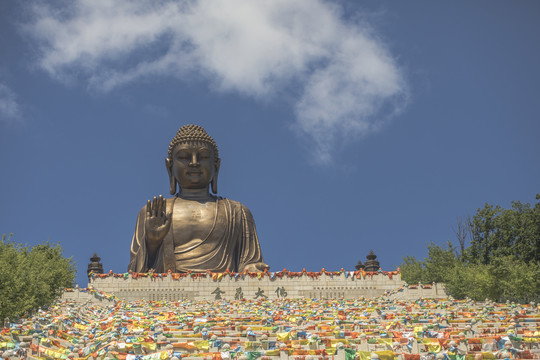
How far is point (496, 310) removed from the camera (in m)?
22.7

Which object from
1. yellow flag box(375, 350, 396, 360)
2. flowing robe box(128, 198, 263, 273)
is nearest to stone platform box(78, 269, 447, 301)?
flowing robe box(128, 198, 263, 273)

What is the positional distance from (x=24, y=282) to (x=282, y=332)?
1090cm

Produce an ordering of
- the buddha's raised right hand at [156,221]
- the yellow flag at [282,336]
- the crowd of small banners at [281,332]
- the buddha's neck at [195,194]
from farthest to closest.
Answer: the buddha's neck at [195,194] → the buddha's raised right hand at [156,221] → the yellow flag at [282,336] → the crowd of small banners at [281,332]

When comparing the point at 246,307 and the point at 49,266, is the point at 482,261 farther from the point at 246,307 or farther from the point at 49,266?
the point at 49,266

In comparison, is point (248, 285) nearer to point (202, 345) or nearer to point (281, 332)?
point (281, 332)

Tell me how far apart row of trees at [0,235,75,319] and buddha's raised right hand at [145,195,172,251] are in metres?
4.52

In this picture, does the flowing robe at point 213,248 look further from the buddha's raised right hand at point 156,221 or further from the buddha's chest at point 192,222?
the buddha's raised right hand at point 156,221

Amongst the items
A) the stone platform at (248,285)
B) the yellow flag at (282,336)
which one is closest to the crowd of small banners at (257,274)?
the stone platform at (248,285)

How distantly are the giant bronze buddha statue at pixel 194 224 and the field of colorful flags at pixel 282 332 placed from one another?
857cm

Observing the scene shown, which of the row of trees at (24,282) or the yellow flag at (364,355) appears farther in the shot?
the row of trees at (24,282)

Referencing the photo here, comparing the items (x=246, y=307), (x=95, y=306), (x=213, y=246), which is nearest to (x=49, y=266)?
(x=95, y=306)

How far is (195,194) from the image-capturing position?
36781mm

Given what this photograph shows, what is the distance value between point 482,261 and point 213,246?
14.9 metres

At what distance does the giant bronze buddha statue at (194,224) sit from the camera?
33.4 meters
